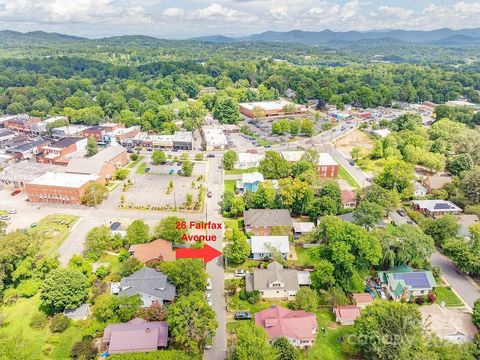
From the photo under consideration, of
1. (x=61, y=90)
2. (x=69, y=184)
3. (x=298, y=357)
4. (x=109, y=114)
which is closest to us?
(x=298, y=357)

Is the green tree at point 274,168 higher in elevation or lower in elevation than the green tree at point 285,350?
higher

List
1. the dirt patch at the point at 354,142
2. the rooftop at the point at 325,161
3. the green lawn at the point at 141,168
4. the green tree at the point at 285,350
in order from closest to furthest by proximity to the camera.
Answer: the green tree at the point at 285,350 → the rooftop at the point at 325,161 → the green lawn at the point at 141,168 → the dirt patch at the point at 354,142

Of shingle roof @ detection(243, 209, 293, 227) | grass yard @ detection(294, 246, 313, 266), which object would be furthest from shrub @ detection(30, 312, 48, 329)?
grass yard @ detection(294, 246, 313, 266)

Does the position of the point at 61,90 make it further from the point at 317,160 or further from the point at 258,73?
the point at 317,160

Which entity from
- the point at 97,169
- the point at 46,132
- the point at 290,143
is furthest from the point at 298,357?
the point at 46,132

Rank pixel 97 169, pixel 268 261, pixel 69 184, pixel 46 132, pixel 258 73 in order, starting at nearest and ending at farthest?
pixel 268 261, pixel 69 184, pixel 97 169, pixel 46 132, pixel 258 73

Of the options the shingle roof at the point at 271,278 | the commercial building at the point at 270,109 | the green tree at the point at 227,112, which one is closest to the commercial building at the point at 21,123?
the green tree at the point at 227,112

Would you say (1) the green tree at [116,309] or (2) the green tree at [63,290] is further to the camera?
(2) the green tree at [63,290]

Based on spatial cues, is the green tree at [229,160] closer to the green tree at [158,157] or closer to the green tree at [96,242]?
the green tree at [158,157]
